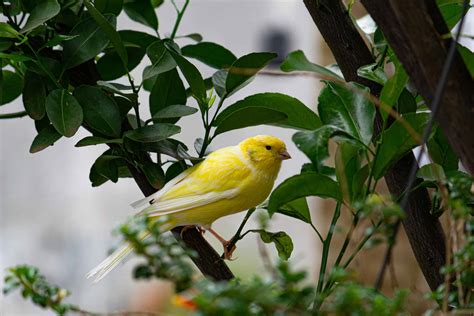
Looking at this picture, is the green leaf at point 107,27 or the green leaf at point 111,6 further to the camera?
the green leaf at point 111,6

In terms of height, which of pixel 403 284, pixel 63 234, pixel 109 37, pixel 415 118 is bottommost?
pixel 403 284

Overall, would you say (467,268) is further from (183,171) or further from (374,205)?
(183,171)

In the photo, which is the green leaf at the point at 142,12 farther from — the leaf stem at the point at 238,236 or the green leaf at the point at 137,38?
the leaf stem at the point at 238,236

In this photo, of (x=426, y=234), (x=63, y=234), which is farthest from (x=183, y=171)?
(x=63, y=234)

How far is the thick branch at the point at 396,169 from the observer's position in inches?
32.2

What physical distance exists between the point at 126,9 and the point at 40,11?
19cm

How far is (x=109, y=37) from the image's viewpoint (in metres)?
0.81

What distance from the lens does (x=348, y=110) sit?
74cm

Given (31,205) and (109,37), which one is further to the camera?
(31,205)

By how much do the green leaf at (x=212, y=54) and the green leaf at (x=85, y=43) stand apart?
136 millimetres

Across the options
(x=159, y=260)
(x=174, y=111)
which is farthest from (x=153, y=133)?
(x=159, y=260)

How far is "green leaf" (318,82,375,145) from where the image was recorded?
72 cm

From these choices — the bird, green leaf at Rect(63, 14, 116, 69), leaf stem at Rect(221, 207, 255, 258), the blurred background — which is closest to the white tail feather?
the bird

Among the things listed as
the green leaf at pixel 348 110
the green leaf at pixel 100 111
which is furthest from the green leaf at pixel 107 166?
the green leaf at pixel 348 110
